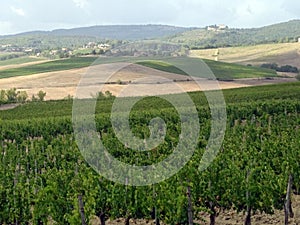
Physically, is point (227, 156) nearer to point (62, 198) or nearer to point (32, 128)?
point (62, 198)

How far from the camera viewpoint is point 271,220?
1156 inches

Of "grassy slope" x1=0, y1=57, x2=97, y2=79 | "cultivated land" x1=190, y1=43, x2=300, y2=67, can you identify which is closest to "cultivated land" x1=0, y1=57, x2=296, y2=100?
"grassy slope" x1=0, y1=57, x2=97, y2=79

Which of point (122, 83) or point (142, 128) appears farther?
point (122, 83)

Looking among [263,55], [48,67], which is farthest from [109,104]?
[263,55]

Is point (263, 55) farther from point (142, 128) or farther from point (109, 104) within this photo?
point (142, 128)

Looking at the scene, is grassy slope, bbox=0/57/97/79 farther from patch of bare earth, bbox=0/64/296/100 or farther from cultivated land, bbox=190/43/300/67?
cultivated land, bbox=190/43/300/67

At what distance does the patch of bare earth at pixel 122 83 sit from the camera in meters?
94.8

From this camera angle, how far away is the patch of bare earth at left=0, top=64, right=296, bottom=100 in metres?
94.8

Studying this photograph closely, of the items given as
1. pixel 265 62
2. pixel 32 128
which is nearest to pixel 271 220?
pixel 32 128

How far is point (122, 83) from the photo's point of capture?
357ft

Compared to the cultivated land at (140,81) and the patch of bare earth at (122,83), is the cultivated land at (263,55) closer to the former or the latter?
the cultivated land at (140,81)

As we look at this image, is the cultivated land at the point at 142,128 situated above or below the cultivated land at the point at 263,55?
below

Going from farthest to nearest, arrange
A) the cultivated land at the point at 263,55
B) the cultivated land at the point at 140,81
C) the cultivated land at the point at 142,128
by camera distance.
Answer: the cultivated land at the point at 263,55 → the cultivated land at the point at 140,81 → the cultivated land at the point at 142,128

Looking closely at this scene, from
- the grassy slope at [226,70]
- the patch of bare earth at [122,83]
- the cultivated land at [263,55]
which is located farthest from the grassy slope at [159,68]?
the cultivated land at [263,55]
